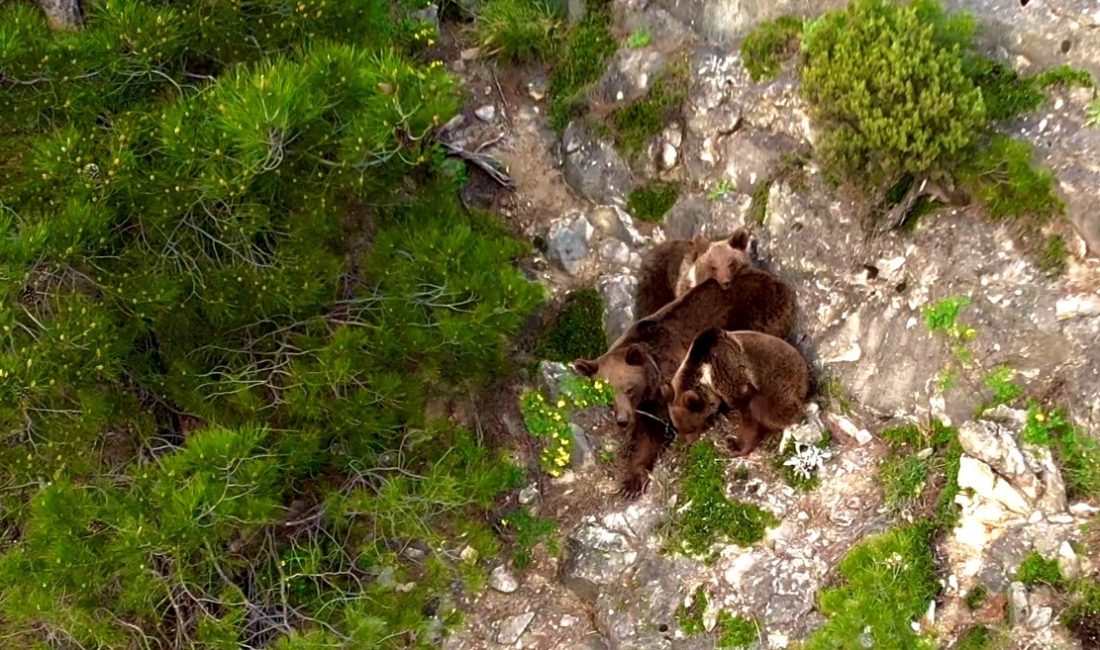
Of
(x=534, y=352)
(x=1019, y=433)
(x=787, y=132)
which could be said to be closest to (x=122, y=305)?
(x=534, y=352)

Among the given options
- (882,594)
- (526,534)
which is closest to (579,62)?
(526,534)

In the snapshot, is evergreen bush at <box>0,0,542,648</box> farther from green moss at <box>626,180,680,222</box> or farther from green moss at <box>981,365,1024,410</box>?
green moss at <box>981,365,1024,410</box>

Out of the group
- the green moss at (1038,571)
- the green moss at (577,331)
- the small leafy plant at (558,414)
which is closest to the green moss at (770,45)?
the green moss at (577,331)

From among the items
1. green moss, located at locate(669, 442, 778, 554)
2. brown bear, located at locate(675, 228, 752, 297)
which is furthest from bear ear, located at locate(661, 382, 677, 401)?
brown bear, located at locate(675, 228, 752, 297)

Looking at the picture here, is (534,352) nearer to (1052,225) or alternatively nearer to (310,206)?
(310,206)

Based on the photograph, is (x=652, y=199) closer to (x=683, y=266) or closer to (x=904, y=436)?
(x=683, y=266)

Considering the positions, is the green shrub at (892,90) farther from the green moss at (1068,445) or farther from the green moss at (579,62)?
the green moss at (579,62)
